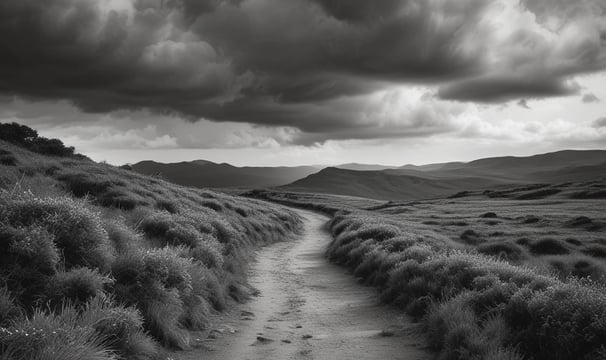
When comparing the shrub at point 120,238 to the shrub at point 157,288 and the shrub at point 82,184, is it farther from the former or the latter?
the shrub at point 82,184

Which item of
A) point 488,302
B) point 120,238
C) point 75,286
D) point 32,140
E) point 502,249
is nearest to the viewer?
point 75,286

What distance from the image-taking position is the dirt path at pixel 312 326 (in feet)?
30.1

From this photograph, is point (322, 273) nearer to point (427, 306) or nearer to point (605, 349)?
point (427, 306)

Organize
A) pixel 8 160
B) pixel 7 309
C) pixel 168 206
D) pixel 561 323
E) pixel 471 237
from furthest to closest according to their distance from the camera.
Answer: pixel 471 237
pixel 168 206
pixel 8 160
pixel 561 323
pixel 7 309

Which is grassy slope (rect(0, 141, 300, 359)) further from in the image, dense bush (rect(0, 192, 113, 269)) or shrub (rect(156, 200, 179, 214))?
shrub (rect(156, 200, 179, 214))

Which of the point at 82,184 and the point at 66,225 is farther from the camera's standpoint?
the point at 82,184

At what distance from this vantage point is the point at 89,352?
612 cm

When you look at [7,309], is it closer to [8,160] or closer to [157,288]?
→ [157,288]

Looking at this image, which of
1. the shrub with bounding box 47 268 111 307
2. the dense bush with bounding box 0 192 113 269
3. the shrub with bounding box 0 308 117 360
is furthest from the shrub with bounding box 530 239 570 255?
the shrub with bounding box 0 308 117 360

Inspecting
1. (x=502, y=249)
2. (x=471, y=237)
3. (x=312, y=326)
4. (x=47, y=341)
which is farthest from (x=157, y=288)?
(x=471, y=237)

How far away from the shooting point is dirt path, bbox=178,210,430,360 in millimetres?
9180

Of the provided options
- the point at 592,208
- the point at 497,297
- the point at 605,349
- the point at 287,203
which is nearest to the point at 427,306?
the point at 497,297

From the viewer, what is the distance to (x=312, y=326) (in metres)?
11.3

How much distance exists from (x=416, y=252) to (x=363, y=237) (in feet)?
29.3
